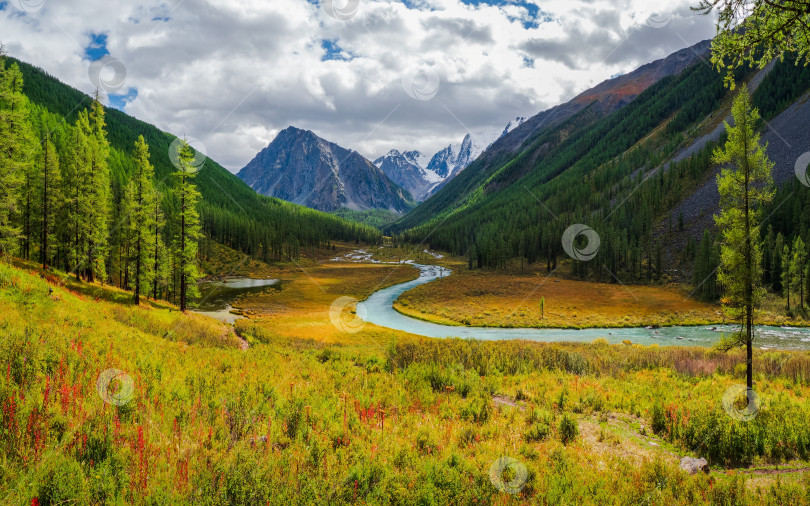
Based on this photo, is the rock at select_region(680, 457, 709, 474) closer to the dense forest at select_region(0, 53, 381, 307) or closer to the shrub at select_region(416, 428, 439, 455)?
the shrub at select_region(416, 428, 439, 455)

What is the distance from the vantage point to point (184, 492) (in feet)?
15.9

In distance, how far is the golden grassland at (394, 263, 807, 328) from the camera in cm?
4788

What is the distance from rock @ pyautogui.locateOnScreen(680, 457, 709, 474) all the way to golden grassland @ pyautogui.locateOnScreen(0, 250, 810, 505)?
0.61ft

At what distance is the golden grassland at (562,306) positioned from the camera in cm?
4788

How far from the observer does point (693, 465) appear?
6.99 metres

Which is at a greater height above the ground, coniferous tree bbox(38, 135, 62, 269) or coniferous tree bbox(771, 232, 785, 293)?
coniferous tree bbox(38, 135, 62, 269)

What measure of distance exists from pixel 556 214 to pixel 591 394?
154385mm

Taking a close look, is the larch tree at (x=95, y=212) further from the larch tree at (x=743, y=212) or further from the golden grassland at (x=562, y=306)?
the larch tree at (x=743, y=212)

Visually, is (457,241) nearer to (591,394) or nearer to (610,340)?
(610,340)

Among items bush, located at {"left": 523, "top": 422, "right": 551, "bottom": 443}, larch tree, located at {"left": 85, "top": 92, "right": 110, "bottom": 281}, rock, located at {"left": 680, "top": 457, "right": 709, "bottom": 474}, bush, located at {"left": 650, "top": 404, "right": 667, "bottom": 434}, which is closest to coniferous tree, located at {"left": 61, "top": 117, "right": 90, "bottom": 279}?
larch tree, located at {"left": 85, "top": 92, "right": 110, "bottom": 281}

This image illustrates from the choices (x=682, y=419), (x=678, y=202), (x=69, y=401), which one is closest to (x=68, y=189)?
(x=69, y=401)

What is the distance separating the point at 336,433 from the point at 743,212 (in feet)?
58.2

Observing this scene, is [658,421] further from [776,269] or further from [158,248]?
[776,269]

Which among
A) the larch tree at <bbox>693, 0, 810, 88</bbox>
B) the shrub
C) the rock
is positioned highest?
the larch tree at <bbox>693, 0, 810, 88</bbox>
